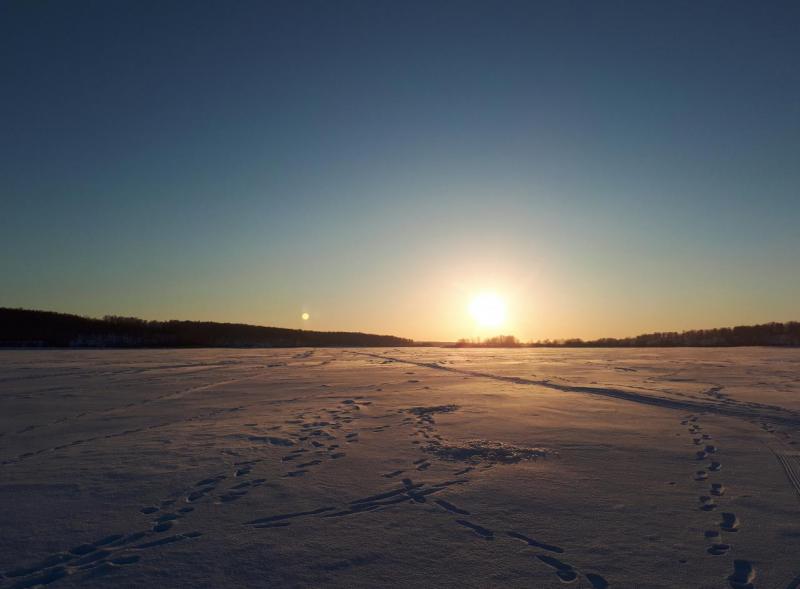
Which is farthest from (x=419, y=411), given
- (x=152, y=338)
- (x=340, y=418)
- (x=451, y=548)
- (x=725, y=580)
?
(x=152, y=338)

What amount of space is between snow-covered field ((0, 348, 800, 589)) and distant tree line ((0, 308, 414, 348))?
174ft

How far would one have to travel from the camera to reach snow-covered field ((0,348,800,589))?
3.58 metres

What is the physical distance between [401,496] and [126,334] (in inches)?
2677

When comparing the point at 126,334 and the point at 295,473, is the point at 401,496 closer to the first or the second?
the point at 295,473

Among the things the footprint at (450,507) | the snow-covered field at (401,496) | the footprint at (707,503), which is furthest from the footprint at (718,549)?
the footprint at (450,507)

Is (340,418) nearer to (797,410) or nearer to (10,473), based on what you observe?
(10,473)

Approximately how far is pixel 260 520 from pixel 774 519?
14.8 feet

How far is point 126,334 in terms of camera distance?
209ft

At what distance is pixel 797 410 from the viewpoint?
1031cm

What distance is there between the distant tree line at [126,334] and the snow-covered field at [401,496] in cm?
5313

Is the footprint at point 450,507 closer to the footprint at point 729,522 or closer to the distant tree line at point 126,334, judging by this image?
the footprint at point 729,522

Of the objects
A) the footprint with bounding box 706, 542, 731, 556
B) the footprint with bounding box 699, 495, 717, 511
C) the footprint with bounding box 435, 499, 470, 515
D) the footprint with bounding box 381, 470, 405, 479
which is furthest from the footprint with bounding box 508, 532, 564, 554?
the footprint with bounding box 381, 470, 405, 479

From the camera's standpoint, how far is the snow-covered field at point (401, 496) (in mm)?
3582

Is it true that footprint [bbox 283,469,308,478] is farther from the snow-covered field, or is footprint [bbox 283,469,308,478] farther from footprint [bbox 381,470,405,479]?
footprint [bbox 381,470,405,479]
